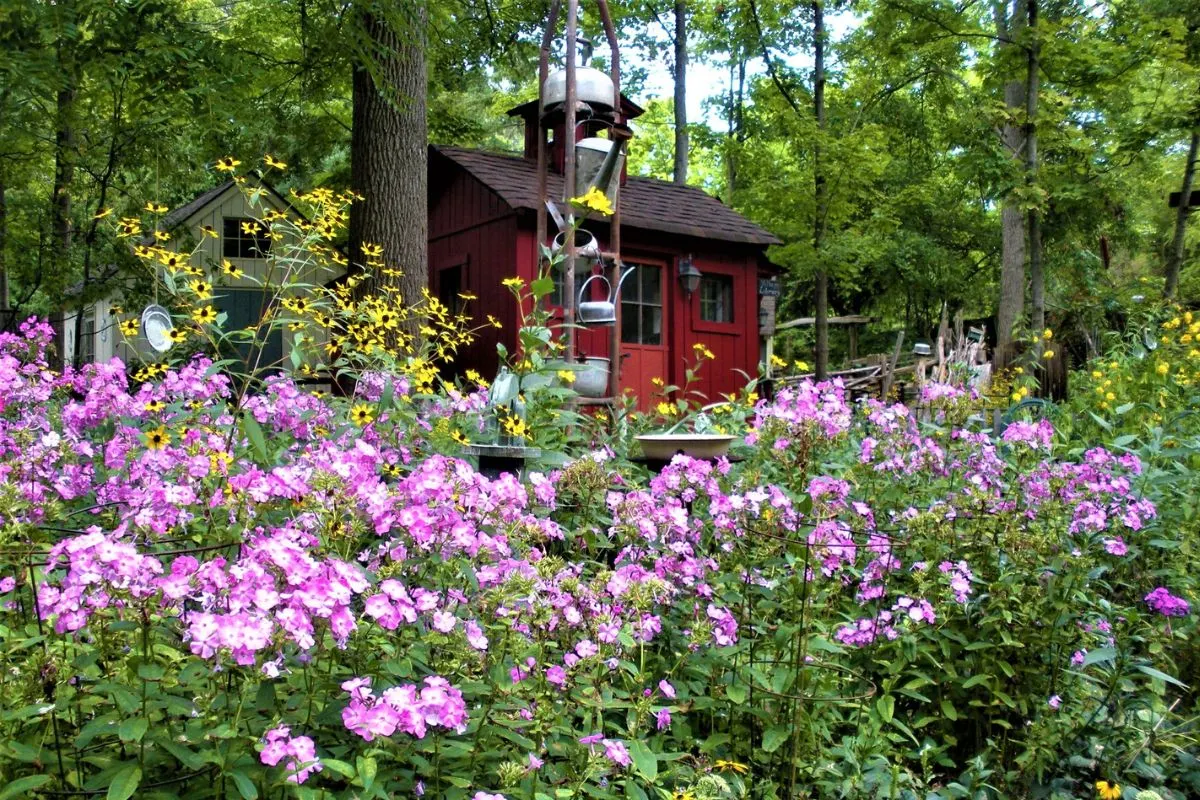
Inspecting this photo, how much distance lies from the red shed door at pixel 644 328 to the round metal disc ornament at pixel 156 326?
25.1 feet

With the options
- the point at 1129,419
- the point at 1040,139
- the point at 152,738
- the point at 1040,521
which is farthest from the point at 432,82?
the point at 152,738

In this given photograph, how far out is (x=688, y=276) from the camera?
11398 millimetres

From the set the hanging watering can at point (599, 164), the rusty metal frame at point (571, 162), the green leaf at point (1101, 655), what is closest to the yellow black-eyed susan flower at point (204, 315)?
the rusty metal frame at point (571, 162)

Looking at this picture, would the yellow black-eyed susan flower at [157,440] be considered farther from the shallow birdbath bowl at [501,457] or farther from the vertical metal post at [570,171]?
the vertical metal post at [570,171]

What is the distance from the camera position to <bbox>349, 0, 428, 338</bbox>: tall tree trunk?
6.98 meters

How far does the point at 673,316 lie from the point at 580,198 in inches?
275

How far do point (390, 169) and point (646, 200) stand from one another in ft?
18.2

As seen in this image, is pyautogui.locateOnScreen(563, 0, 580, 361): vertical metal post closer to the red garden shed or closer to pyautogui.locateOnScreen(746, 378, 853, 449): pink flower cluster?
pyautogui.locateOnScreen(746, 378, 853, 449): pink flower cluster

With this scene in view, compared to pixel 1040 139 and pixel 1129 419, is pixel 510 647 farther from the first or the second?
pixel 1040 139

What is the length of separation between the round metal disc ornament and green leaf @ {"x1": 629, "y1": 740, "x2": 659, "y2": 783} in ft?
6.97

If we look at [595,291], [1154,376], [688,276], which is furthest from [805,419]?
[688,276]

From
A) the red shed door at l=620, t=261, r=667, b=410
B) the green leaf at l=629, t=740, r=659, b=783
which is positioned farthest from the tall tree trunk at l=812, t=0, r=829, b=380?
the green leaf at l=629, t=740, r=659, b=783

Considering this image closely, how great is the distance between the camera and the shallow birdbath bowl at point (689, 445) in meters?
3.28

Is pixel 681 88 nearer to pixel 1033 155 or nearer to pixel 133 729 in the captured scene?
pixel 1033 155
